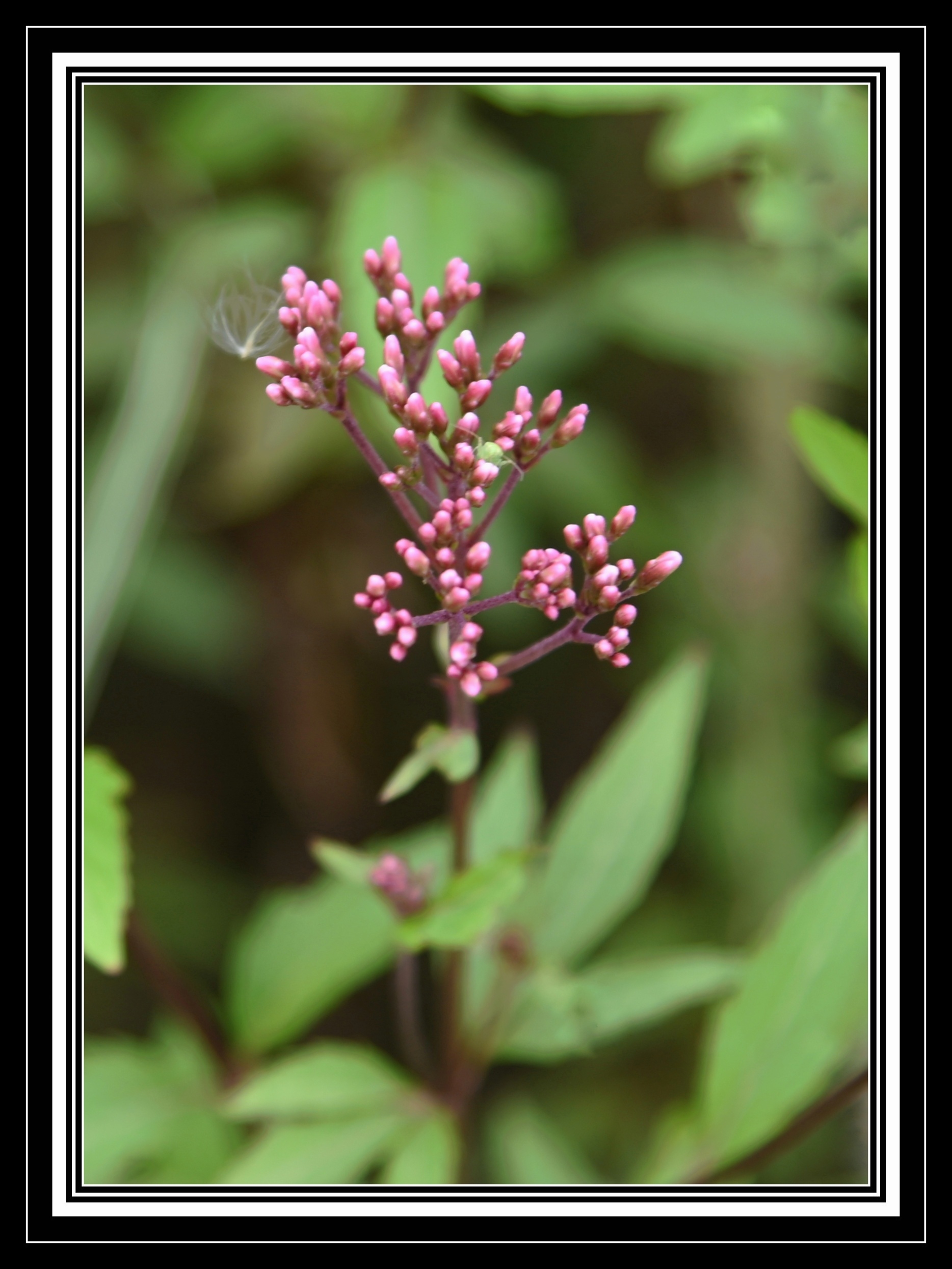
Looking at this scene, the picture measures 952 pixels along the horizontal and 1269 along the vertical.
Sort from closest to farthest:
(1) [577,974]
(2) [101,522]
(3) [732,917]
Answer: (1) [577,974] < (2) [101,522] < (3) [732,917]

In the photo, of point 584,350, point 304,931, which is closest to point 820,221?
point 584,350

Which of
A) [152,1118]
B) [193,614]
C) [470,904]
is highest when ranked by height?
[193,614]

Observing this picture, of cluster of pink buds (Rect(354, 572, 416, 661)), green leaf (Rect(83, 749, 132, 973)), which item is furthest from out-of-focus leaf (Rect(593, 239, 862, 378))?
green leaf (Rect(83, 749, 132, 973))

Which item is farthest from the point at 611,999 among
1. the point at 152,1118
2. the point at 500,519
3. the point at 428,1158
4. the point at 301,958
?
the point at 500,519

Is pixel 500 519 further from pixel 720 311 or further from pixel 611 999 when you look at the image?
pixel 611 999

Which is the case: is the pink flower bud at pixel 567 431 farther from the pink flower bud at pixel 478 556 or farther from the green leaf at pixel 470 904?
the green leaf at pixel 470 904
